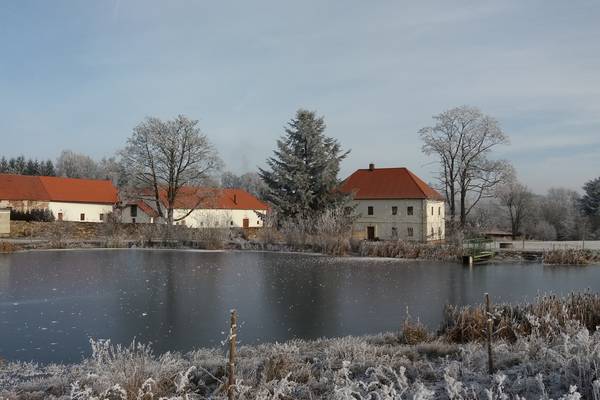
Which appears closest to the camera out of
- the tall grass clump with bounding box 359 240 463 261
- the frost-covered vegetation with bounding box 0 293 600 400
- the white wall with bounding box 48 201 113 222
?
the frost-covered vegetation with bounding box 0 293 600 400

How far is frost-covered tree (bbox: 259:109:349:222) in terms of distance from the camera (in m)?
36.8

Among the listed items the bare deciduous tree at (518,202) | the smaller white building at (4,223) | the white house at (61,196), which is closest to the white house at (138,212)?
the white house at (61,196)

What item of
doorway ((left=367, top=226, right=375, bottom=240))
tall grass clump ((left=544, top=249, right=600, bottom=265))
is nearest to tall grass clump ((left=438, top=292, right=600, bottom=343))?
tall grass clump ((left=544, top=249, right=600, bottom=265))

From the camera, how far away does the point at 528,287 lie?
1773cm

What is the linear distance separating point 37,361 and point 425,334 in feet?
22.2

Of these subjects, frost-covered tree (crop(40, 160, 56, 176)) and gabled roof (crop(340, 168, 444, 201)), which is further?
frost-covered tree (crop(40, 160, 56, 176))

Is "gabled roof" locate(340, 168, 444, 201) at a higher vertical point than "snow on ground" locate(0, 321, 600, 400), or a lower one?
higher

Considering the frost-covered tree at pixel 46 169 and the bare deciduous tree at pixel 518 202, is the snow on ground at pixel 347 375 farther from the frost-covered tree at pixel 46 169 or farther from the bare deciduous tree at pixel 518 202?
the frost-covered tree at pixel 46 169

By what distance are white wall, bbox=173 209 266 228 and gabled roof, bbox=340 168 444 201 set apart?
8690mm

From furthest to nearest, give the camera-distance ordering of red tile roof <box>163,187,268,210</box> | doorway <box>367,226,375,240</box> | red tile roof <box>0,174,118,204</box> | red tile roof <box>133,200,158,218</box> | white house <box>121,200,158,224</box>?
white house <box>121,200,158,224</box> < red tile roof <box>133,200,158,218</box> < red tile roof <box>0,174,118,204</box> < red tile roof <box>163,187,268,210</box> < doorway <box>367,226,375,240</box>

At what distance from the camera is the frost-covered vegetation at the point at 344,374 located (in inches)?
196

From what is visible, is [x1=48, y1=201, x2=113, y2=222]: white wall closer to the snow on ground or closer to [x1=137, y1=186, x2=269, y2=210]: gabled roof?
[x1=137, y1=186, x2=269, y2=210]: gabled roof

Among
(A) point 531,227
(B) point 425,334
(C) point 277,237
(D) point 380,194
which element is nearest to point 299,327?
(B) point 425,334

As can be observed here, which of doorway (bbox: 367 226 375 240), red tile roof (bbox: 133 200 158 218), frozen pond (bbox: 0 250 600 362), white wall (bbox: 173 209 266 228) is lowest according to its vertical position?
frozen pond (bbox: 0 250 600 362)
